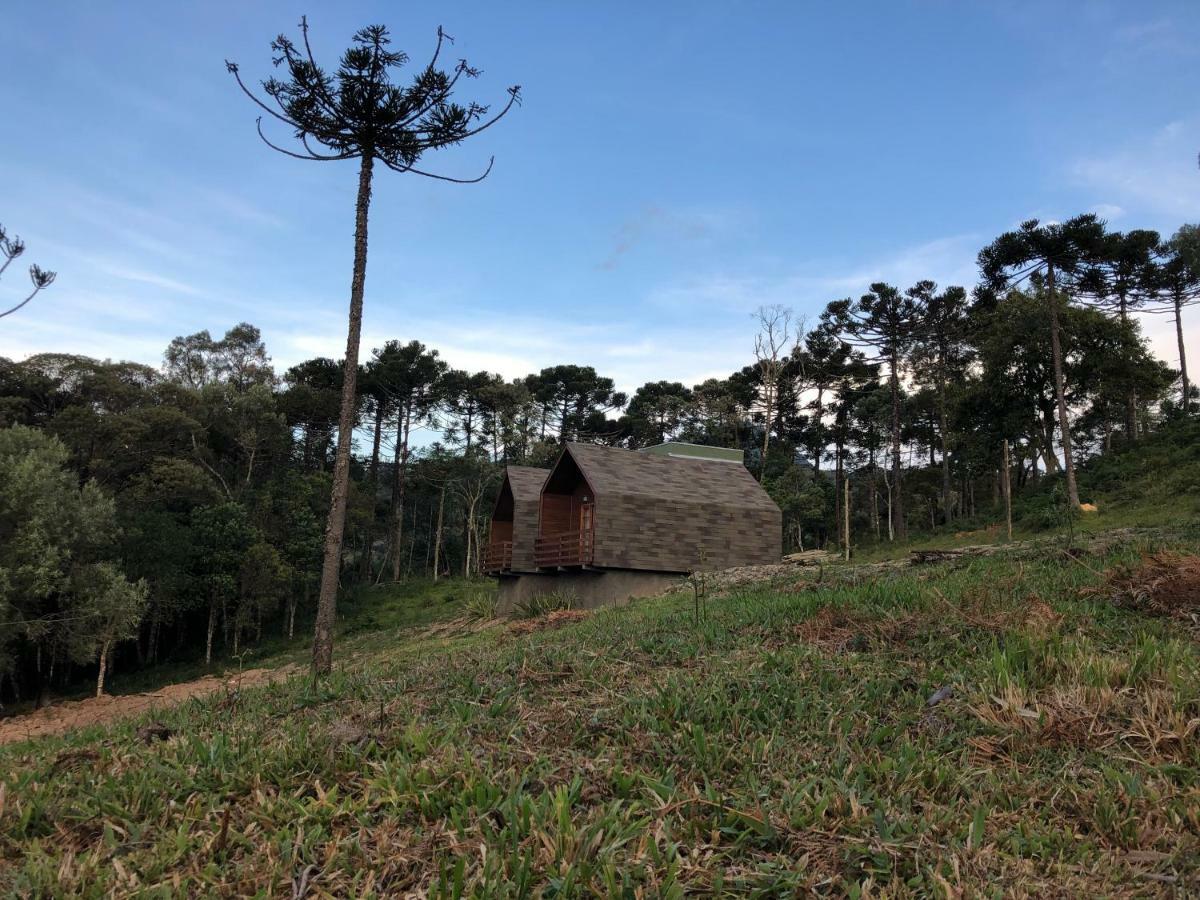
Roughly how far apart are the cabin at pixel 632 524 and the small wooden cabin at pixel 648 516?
3 centimetres

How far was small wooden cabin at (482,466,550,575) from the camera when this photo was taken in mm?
29062

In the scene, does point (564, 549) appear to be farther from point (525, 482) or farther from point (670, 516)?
point (525, 482)

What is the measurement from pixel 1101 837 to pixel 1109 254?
31671 millimetres

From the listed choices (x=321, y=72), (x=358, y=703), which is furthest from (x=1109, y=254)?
(x=358, y=703)

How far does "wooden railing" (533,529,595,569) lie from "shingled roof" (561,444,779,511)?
5.46ft

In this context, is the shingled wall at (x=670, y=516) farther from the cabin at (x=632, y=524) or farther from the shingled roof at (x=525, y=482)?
the shingled roof at (x=525, y=482)

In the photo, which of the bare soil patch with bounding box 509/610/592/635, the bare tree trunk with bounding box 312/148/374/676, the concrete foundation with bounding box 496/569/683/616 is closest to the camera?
the bare tree trunk with bounding box 312/148/374/676

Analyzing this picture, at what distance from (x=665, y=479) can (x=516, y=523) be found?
20.3 ft

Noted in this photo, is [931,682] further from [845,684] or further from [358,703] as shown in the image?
[358,703]

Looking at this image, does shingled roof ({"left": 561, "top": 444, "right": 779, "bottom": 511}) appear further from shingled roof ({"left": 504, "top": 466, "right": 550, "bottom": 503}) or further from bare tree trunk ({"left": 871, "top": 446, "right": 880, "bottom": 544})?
bare tree trunk ({"left": 871, "top": 446, "right": 880, "bottom": 544})

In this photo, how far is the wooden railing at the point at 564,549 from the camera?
79.9 ft

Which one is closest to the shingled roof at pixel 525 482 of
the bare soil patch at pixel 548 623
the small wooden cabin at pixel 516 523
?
the small wooden cabin at pixel 516 523

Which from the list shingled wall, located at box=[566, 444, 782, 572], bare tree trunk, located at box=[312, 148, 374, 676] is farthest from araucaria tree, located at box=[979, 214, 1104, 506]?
bare tree trunk, located at box=[312, 148, 374, 676]

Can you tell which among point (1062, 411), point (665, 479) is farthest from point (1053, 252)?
point (665, 479)
